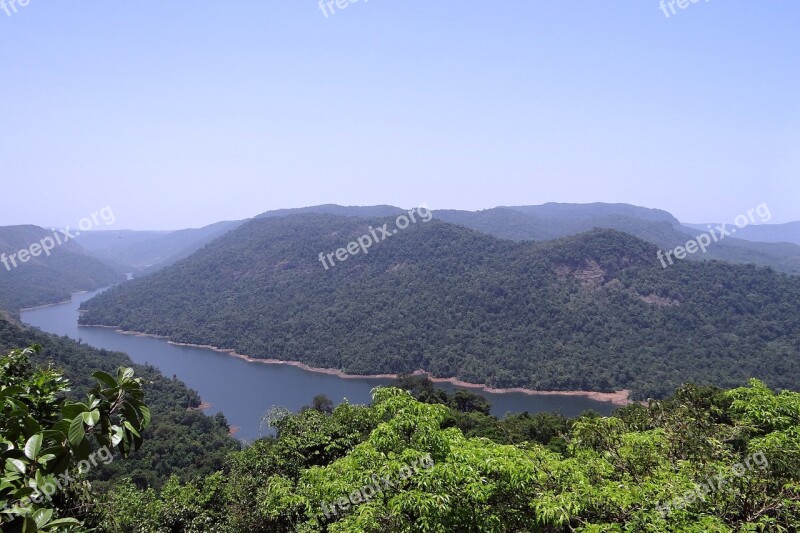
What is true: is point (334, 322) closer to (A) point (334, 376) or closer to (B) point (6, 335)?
(A) point (334, 376)

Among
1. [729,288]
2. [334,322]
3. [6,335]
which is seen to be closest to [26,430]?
[6,335]

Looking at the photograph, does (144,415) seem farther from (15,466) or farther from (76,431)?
(15,466)

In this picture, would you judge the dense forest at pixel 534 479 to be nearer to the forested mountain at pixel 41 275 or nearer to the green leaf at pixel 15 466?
the green leaf at pixel 15 466

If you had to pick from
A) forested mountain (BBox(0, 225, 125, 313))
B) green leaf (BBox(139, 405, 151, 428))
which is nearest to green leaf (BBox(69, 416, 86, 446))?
green leaf (BBox(139, 405, 151, 428))

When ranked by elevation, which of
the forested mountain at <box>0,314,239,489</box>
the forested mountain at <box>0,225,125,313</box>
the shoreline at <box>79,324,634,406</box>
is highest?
the forested mountain at <box>0,225,125,313</box>

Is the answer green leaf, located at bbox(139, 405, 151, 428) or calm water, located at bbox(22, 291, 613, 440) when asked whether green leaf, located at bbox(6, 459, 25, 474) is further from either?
calm water, located at bbox(22, 291, 613, 440)

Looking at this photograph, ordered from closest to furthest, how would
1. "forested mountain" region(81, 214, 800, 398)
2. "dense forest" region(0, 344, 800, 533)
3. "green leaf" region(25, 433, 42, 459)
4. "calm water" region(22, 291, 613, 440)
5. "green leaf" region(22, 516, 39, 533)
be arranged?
"green leaf" region(22, 516, 39, 533)
"green leaf" region(25, 433, 42, 459)
"dense forest" region(0, 344, 800, 533)
"calm water" region(22, 291, 613, 440)
"forested mountain" region(81, 214, 800, 398)

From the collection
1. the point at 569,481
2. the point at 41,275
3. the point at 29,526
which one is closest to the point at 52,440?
the point at 29,526
